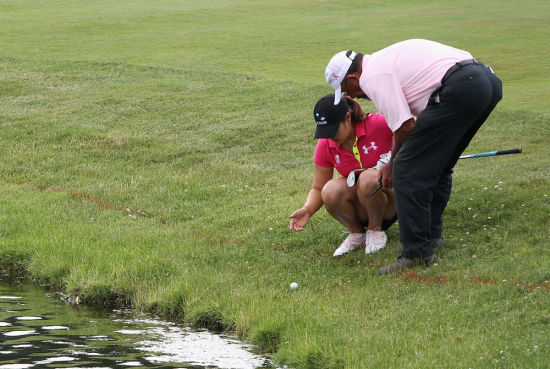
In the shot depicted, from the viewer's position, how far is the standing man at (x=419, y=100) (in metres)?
6.51

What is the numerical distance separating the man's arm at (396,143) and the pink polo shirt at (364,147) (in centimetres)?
38

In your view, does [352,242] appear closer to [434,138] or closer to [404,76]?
[434,138]

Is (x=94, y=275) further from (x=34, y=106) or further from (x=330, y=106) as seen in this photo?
(x=34, y=106)

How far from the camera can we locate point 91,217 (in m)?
9.39

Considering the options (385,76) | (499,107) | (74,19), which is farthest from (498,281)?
(74,19)

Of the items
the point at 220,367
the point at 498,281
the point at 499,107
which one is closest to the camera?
the point at 220,367

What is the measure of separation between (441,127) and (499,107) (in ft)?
25.7

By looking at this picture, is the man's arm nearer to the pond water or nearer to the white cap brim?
the white cap brim

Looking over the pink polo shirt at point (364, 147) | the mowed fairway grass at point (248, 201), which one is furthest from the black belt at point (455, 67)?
the mowed fairway grass at point (248, 201)

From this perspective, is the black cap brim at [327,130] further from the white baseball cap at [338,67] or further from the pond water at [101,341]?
the pond water at [101,341]

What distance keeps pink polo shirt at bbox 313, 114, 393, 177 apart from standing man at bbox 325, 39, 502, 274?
2.08ft

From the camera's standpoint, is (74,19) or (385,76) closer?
(385,76)

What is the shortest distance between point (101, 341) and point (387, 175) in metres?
2.67

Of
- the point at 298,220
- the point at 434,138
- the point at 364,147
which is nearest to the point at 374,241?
the point at 298,220
